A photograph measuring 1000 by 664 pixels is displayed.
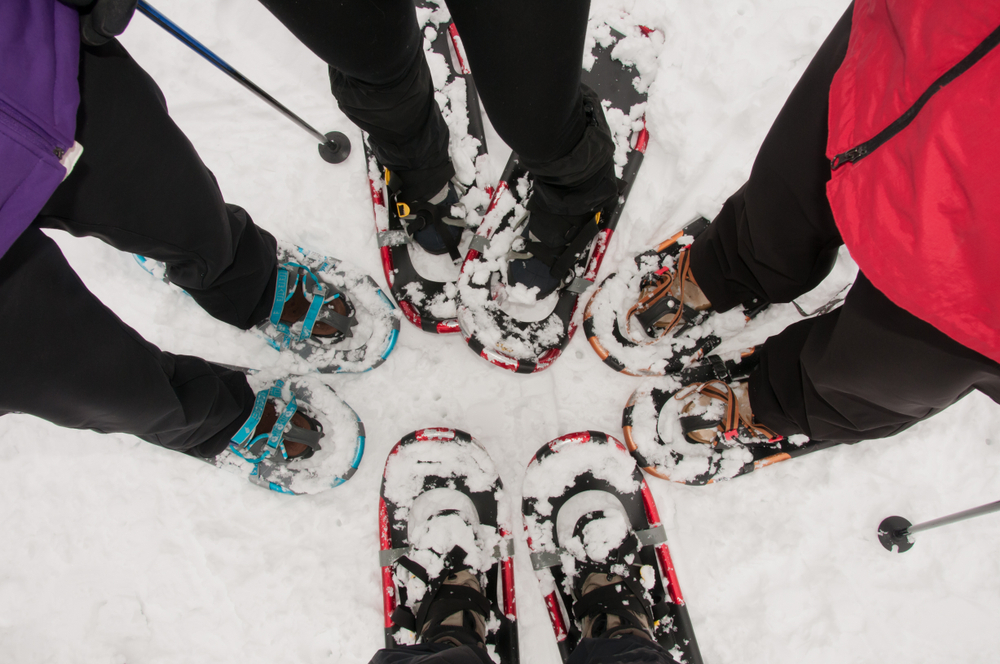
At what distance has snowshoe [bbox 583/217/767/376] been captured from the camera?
149 centimetres

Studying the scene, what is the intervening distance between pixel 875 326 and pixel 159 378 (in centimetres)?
134

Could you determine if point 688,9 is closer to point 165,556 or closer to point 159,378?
point 159,378

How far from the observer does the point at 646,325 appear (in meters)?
1.48

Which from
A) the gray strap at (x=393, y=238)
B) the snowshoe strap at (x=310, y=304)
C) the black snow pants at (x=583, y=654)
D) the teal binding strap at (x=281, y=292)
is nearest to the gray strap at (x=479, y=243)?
the gray strap at (x=393, y=238)

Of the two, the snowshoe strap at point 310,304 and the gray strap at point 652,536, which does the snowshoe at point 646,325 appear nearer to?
the gray strap at point 652,536

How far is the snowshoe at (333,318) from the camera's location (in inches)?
58.5

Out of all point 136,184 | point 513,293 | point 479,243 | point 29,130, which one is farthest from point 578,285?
point 29,130

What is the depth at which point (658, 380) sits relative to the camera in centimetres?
153

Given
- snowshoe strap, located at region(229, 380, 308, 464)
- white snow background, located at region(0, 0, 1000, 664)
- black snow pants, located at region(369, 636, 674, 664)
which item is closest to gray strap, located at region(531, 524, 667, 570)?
white snow background, located at region(0, 0, 1000, 664)

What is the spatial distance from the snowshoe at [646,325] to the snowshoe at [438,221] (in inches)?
18.7

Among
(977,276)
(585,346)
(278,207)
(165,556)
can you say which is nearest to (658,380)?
(585,346)

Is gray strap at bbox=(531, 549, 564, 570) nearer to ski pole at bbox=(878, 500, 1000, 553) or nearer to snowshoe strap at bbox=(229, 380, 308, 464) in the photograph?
snowshoe strap at bbox=(229, 380, 308, 464)

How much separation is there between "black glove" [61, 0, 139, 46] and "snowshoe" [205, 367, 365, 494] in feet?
2.91

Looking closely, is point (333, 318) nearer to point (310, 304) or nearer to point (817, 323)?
point (310, 304)
